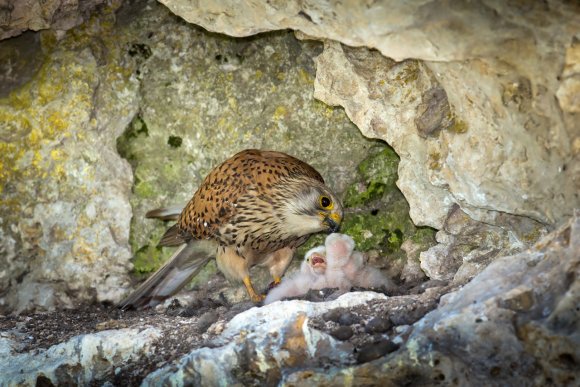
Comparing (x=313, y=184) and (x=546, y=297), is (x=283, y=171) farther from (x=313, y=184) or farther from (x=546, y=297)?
(x=546, y=297)

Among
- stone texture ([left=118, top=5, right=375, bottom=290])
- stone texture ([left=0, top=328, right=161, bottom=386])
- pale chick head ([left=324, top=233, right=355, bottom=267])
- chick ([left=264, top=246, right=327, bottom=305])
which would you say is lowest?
stone texture ([left=0, top=328, right=161, bottom=386])

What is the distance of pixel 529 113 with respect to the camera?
13.0ft

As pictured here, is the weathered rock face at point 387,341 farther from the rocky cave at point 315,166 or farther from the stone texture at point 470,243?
the stone texture at point 470,243

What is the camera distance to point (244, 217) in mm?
5645

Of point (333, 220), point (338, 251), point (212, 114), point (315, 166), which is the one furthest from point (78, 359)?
point (315, 166)

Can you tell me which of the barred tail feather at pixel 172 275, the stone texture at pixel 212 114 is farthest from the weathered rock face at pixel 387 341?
the stone texture at pixel 212 114

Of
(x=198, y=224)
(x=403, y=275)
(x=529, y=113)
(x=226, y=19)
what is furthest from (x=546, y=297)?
(x=198, y=224)

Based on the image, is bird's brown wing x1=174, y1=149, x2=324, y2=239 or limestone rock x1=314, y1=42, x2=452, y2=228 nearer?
limestone rock x1=314, y1=42, x2=452, y2=228

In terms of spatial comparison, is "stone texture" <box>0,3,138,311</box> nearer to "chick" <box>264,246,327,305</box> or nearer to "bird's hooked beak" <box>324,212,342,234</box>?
"chick" <box>264,246,327,305</box>

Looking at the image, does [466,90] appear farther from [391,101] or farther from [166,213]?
[166,213]

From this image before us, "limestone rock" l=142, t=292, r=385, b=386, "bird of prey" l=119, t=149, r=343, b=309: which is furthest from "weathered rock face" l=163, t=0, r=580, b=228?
"limestone rock" l=142, t=292, r=385, b=386

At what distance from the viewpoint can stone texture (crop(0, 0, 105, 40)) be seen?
5.10 metres

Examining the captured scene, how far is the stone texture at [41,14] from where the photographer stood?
5.10 meters

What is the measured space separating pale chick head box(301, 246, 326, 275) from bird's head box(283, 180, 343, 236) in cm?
17
